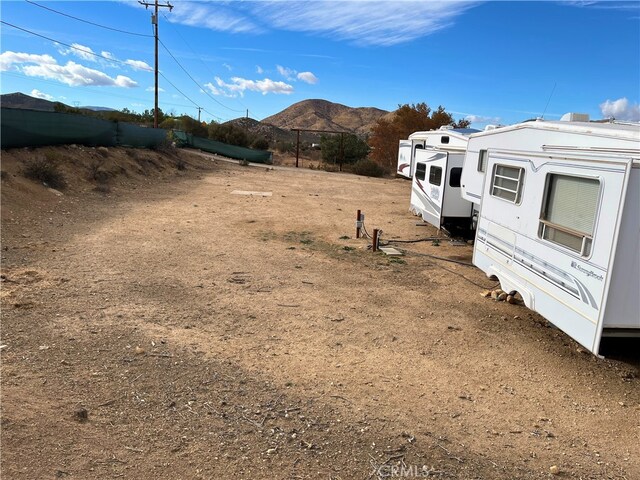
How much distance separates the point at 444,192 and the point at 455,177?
16.2 inches

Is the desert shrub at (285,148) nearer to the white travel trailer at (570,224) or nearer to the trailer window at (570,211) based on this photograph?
the white travel trailer at (570,224)

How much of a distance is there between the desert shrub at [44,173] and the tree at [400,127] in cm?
2289

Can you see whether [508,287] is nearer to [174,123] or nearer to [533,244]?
[533,244]

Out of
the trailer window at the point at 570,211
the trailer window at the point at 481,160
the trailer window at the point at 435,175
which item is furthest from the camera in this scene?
the trailer window at the point at 435,175

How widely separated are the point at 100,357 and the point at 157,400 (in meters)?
0.92

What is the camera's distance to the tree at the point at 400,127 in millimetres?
30611

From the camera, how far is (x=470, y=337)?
16.7 feet

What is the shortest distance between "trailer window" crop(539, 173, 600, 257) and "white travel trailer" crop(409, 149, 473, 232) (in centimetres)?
550

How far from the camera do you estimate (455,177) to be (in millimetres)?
10289

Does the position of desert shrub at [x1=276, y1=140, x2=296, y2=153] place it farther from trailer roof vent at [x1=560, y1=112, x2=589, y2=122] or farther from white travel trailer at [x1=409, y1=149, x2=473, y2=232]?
trailer roof vent at [x1=560, y1=112, x2=589, y2=122]

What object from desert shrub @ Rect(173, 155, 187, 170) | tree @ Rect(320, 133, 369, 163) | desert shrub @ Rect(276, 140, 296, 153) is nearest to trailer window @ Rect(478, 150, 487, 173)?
desert shrub @ Rect(173, 155, 187, 170)

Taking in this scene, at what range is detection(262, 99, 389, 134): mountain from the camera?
315 ft

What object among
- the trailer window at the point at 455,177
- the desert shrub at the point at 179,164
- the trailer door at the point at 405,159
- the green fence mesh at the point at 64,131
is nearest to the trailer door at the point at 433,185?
the trailer window at the point at 455,177

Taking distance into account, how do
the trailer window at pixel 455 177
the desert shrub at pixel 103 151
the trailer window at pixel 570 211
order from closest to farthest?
the trailer window at pixel 570 211, the trailer window at pixel 455 177, the desert shrub at pixel 103 151
